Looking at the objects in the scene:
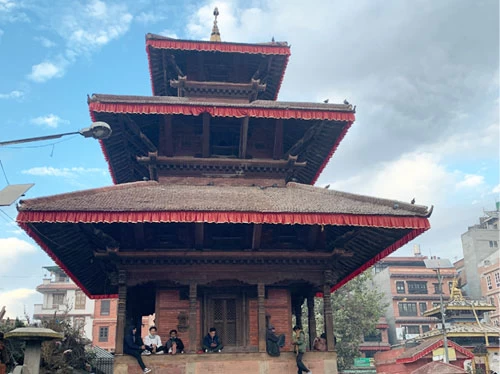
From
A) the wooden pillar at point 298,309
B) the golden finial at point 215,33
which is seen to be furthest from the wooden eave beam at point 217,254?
the golden finial at point 215,33

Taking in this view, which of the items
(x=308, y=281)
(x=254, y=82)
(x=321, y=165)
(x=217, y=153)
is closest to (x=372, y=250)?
(x=308, y=281)

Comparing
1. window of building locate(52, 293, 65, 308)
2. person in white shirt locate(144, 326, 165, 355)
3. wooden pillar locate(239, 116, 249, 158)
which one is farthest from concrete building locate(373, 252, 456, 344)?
person in white shirt locate(144, 326, 165, 355)

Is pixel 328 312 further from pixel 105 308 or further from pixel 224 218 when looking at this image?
pixel 105 308

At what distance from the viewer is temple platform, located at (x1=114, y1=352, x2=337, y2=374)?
13.2 meters

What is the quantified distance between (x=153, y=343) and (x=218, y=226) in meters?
3.79

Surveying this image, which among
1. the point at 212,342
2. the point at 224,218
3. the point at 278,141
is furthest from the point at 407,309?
the point at 224,218

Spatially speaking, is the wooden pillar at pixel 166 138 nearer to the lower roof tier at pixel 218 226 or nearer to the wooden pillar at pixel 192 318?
the lower roof tier at pixel 218 226

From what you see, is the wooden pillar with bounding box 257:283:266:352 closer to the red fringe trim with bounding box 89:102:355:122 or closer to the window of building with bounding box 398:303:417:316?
the red fringe trim with bounding box 89:102:355:122

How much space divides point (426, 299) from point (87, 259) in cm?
6223

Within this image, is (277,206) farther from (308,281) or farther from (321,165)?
(321,165)

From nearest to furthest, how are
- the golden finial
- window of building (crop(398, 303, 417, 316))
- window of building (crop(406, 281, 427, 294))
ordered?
the golden finial < window of building (crop(398, 303, 417, 316)) < window of building (crop(406, 281, 427, 294))

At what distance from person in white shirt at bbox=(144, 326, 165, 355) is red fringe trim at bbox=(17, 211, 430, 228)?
3.31m

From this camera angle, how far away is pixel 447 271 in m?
73.6

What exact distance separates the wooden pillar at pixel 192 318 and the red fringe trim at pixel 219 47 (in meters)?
8.48
